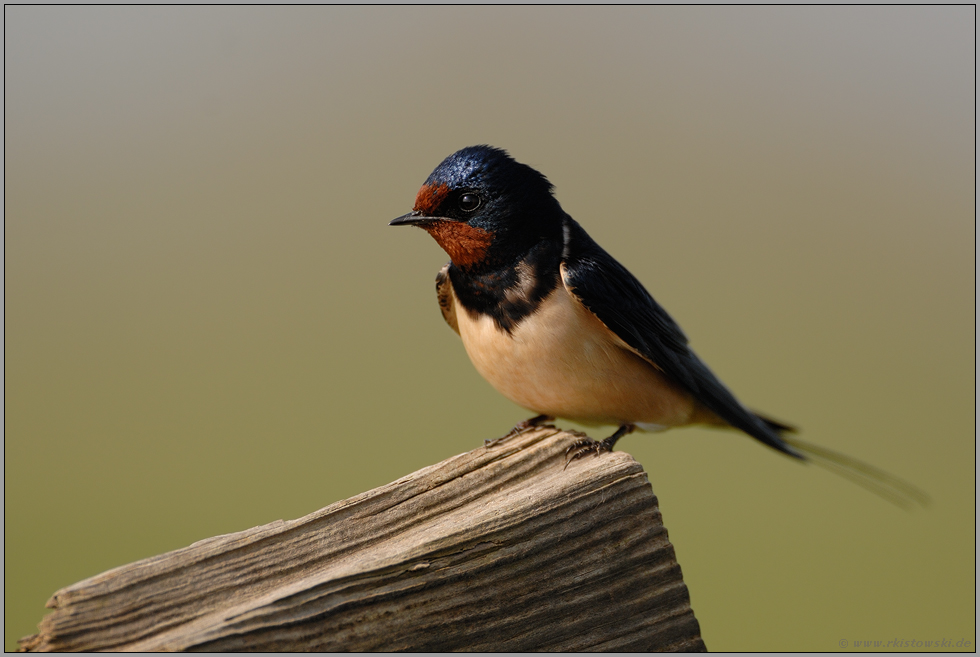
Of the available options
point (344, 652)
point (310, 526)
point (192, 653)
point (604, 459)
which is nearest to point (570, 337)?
point (604, 459)

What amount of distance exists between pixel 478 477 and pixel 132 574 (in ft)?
2.21

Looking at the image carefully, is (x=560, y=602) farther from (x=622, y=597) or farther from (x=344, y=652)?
(x=344, y=652)

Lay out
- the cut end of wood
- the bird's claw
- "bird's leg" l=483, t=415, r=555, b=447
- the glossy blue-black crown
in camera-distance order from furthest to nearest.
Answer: "bird's leg" l=483, t=415, r=555, b=447, the glossy blue-black crown, the bird's claw, the cut end of wood

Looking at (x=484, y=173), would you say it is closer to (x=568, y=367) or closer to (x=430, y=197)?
(x=430, y=197)

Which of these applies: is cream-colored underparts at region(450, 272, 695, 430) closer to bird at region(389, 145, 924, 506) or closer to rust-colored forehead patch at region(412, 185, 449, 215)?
bird at region(389, 145, 924, 506)

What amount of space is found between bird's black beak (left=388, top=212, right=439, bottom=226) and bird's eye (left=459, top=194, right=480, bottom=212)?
7 centimetres

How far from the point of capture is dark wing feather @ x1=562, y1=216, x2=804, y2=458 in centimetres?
183

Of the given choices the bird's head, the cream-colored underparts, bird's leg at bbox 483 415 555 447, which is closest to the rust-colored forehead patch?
the bird's head

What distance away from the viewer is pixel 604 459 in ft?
4.94

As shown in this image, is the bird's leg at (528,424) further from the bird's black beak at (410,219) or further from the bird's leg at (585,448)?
the bird's black beak at (410,219)

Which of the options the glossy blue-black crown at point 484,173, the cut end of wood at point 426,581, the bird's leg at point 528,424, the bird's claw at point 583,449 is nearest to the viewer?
the cut end of wood at point 426,581

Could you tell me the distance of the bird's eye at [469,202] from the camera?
1833mm

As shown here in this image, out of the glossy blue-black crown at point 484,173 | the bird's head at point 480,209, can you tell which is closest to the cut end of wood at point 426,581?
the bird's head at point 480,209

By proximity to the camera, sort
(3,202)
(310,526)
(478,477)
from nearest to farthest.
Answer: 1. (310,526)
2. (478,477)
3. (3,202)
